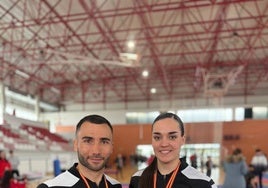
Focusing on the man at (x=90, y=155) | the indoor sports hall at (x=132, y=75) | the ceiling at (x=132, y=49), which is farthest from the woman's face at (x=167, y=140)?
the ceiling at (x=132, y=49)

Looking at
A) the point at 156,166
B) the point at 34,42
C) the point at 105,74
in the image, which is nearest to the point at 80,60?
the point at 34,42

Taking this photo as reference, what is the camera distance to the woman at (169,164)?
2.51 meters

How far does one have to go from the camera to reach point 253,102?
31.2 meters

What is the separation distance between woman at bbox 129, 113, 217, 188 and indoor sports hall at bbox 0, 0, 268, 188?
781cm

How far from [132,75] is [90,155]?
26806 millimetres

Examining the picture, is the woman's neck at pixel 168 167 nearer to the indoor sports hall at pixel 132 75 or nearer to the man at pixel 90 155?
the man at pixel 90 155

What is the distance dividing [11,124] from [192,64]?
15.5 meters

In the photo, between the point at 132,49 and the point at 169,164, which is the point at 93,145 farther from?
the point at 132,49

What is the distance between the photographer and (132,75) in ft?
95.3

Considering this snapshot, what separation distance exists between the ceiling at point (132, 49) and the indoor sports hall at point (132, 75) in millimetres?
93

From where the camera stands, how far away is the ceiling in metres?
17.2

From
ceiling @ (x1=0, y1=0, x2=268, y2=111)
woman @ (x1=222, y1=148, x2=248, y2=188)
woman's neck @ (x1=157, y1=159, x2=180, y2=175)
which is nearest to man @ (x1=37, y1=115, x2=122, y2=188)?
woman's neck @ (x1=157, y1=159, x2=180, y2=175)

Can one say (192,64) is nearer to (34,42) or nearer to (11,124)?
(34,42)

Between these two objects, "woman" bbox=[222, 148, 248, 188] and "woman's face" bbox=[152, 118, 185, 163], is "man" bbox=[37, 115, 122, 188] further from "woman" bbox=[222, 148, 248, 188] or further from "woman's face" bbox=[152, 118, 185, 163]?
"woman" bbox=[222, 148, 248, 188]
